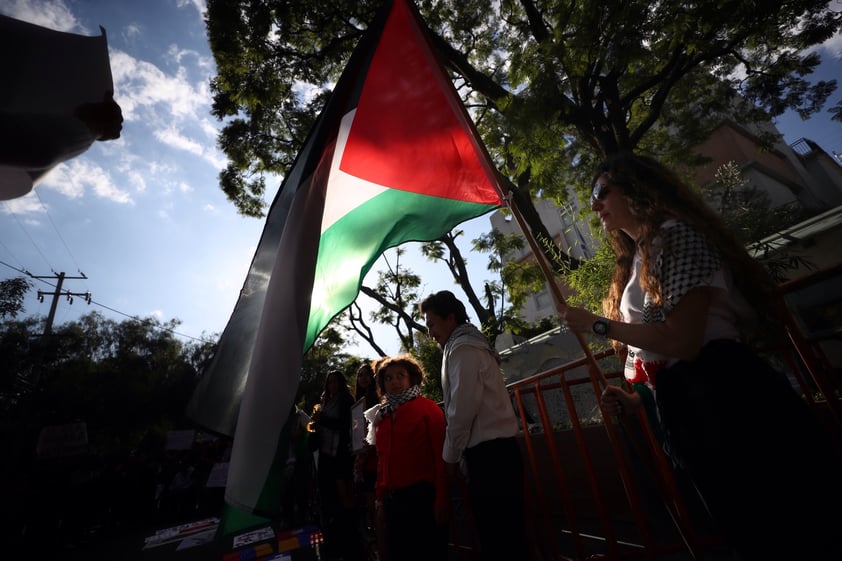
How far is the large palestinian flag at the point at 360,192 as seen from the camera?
76.9 inches

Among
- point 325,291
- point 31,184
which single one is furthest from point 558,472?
point 31,184

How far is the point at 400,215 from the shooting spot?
10.0 ft

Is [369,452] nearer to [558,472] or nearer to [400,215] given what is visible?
[558,472]

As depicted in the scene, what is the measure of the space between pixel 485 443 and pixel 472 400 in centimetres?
26

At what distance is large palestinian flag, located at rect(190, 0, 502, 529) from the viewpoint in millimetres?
1953

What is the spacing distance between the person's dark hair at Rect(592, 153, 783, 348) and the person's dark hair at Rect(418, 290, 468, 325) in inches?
48.9

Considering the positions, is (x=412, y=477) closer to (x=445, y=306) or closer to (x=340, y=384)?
(x=445, y=306)

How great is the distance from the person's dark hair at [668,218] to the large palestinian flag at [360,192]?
0.92 m

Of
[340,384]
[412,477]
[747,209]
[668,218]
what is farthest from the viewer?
[747,209]

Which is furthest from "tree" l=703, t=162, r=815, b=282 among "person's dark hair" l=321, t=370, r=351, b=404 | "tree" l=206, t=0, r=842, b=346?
"person's dark hair" l=321, t=370, r=351, b=404

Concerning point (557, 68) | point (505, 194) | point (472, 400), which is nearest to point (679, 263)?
point (505, 194)

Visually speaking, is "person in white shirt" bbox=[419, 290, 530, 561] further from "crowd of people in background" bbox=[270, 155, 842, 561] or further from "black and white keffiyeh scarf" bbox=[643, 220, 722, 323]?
"black and white keffiyeh scarf" bbox=[643, 220, 722, 323]

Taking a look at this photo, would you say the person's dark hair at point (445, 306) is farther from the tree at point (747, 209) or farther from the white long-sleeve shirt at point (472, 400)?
the tree at point (747, 209)

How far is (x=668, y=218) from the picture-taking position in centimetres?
144
